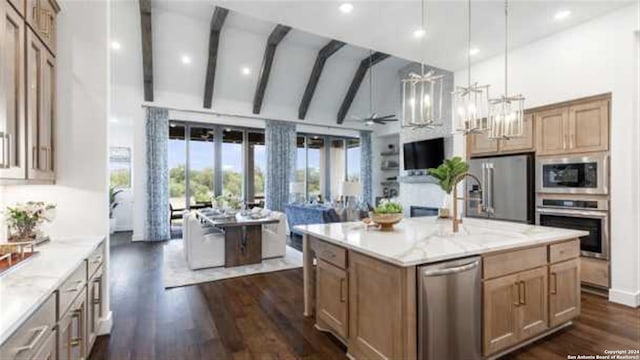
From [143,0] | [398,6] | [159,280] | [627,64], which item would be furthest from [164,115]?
[627,64]

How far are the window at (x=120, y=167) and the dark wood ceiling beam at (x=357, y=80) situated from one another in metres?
6.25

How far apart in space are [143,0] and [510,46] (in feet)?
20.4

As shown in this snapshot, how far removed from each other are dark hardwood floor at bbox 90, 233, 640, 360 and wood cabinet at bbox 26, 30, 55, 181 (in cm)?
157

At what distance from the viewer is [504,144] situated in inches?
184

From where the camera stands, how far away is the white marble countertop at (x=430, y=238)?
204 centimetres

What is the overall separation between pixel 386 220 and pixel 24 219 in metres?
2.78

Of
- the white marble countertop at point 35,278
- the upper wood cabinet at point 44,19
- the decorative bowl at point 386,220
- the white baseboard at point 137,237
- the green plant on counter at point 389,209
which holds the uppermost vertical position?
the upper wood cabinet at point 44,19

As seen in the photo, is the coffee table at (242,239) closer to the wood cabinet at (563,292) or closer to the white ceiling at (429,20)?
the white ceiling at (429,20)

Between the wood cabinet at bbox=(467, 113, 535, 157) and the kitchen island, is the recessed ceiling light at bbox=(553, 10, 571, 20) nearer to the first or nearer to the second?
the wood cabinet at bbox=(467, 113, 535, 157)

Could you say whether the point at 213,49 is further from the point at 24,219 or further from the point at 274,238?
the point at 24,219

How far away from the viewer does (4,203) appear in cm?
245

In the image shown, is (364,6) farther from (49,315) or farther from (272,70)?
(272,70)

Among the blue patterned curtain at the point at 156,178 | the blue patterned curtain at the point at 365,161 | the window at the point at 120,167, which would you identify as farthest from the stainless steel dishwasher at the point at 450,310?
the window at the point at 120,167

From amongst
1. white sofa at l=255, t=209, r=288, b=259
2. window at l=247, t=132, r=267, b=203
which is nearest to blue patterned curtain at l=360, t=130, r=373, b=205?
window at l=247, t=132, r=267, b=203
